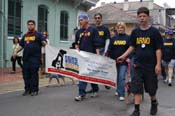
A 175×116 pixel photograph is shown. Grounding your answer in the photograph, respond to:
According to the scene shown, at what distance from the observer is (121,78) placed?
30.2 ft

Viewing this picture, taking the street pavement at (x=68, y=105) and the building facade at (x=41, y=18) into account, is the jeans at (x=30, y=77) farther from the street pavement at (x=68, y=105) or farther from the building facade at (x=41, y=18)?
the building facade at (x=41, y=18)

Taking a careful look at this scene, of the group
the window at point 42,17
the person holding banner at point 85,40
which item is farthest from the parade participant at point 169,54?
the window at point 42,17

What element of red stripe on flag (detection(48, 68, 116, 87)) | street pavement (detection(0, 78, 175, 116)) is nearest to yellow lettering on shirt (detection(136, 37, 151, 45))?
street pavement (detection(0, 78, 175, 116))

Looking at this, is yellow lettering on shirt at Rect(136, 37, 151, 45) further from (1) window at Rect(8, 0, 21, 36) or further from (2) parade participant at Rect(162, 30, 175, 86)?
(1) window at Rect(8, 0, 21, 36)

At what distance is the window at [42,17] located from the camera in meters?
20.3

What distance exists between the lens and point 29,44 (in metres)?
9.98

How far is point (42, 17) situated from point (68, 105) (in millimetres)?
12622

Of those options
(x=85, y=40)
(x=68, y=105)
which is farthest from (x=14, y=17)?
(x=68, y=105)

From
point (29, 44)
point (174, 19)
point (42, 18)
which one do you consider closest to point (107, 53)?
point (29, 44)

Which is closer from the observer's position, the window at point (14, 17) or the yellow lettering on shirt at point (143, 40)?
the yellow lettering on shirt at point (143, 40)

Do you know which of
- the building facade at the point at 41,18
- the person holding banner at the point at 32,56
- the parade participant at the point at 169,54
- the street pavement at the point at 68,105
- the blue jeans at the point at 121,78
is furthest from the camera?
the building facade at the point at 41,18

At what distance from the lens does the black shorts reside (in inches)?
280

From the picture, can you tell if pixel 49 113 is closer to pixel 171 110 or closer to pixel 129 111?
pixel 129 111

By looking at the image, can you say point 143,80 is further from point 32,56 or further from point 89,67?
point 32,56
